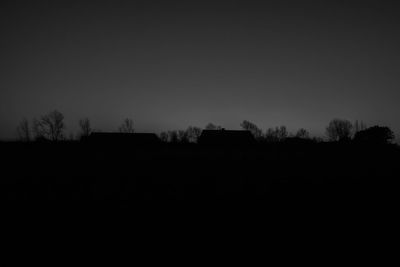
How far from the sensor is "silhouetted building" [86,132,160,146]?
65750 millimetres

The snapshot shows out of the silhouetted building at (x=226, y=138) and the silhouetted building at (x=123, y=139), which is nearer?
the silhouetted building at (x=226, y=138)

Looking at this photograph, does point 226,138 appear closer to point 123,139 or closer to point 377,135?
point 123,139

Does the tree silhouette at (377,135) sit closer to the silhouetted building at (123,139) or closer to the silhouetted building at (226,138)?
the silhouetted building at (226,138)

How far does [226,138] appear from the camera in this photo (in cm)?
6450

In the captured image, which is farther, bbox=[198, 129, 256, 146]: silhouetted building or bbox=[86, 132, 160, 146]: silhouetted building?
bbox=[86, 132, 160, 146]: silhouetted building

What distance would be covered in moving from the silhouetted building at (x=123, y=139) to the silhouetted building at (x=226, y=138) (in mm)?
12409

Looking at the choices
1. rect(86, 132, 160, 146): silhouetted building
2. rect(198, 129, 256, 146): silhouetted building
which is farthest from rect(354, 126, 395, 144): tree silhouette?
rect(86, 132, 160, 146): silhouetted building

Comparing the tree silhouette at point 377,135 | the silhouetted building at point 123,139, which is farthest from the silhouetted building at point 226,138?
the tree silhouette at point 377,135

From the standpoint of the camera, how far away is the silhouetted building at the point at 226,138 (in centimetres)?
6331

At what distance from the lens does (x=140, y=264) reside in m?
5.46

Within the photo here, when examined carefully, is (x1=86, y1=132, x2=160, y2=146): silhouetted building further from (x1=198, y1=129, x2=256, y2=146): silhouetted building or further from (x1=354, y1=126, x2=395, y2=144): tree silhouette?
(x1=354, y1=126, x2=395, y2=144): tree silhouette

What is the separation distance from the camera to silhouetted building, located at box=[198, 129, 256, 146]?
63312 millimetres

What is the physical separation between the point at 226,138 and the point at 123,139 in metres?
26.2

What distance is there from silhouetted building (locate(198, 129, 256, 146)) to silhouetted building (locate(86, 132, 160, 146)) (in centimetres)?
1241
